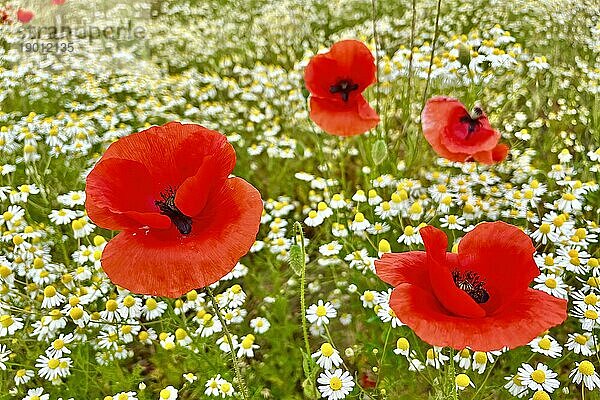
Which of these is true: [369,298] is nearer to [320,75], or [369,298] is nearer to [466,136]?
[466,136]

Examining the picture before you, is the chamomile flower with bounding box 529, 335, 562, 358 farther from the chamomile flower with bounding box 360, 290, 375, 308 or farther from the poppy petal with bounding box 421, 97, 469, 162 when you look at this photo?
the poppy petal with bounding box 421, 97, 469, 162

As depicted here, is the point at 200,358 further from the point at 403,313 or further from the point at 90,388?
the point at 403,313

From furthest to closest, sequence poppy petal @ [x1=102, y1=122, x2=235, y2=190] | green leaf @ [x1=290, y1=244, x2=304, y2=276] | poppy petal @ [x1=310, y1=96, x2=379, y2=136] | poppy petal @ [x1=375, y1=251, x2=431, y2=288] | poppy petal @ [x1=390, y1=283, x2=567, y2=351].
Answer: poppy petal @ [x1=310, y1=96, x2=379, y2=136]
green leaf @ [x1=290, y1=244, x2=304, y2=276]
poppy petal @ [x1=102, y1=122, x2=235, y2=190]
poppy petal @ [x1=375, y1=251, x2=431, y2=288]
poppy petal @ [x1=390, y1=283, x2=567, y2=351]

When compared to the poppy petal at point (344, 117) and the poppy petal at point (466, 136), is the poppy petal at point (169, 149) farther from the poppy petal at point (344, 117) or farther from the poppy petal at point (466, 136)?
the poppy petal at point (466, 136)

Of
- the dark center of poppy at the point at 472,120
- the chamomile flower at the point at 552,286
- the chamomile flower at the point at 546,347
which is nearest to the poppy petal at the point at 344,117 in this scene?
the dark center of poppy at the point at 472,120

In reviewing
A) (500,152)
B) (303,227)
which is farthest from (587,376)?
(303,227)

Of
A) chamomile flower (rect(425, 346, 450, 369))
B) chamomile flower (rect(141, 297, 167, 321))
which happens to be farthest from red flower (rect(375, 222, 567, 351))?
chamomile flower (rect(141, 297, 167, 321))

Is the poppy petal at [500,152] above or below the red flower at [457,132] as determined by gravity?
below
